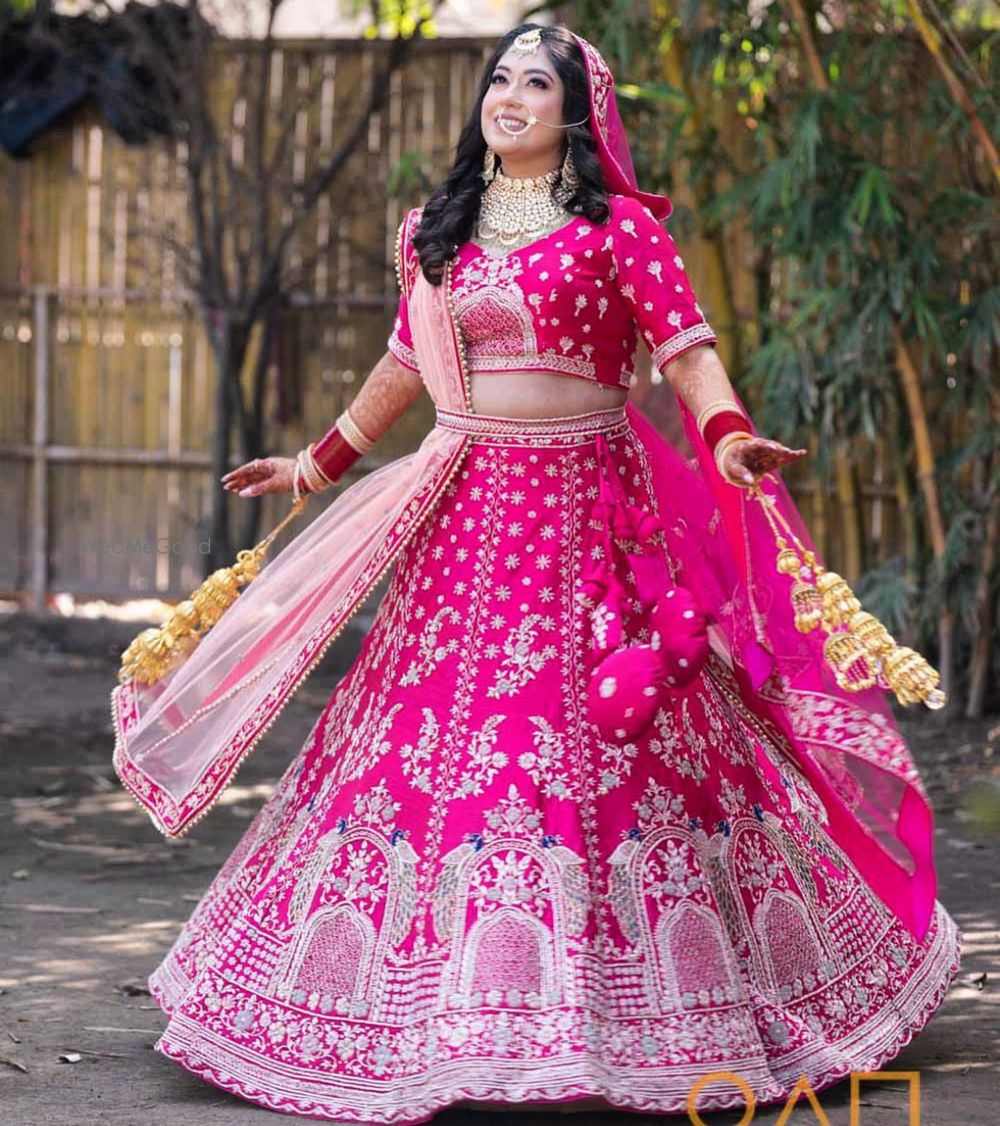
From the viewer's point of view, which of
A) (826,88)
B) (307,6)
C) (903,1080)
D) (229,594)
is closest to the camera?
(903,1080)

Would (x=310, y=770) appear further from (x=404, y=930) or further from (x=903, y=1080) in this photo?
(x=903, y=1080)

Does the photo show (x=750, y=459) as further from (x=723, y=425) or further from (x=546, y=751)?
(x=546, y=751)

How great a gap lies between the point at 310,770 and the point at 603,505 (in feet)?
2.39

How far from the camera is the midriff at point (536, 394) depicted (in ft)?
11.3

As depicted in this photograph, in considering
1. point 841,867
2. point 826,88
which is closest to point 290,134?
point 826,88

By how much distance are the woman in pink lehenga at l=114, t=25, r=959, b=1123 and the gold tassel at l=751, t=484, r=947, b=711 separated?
0.16 m

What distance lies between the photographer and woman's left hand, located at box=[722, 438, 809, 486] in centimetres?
313

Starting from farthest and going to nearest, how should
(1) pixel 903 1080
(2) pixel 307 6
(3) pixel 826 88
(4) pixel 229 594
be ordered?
1. (2) pixel 307 6
2. (3) pixel 826 88
3. (4) pixel 229 594
4. (1) pixel 903 1080

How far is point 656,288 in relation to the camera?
11.0 feet

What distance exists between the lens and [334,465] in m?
3.82

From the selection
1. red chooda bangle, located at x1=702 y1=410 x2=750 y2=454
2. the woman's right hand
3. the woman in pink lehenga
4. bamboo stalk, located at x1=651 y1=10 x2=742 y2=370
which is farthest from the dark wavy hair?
bamboo stalk, located at x1=651 y1=10 x2=742 y2=370

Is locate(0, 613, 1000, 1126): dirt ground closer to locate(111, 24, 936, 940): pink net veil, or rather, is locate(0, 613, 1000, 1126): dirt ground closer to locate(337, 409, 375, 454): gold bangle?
locate(111, 24, 936, 940): pink net veil

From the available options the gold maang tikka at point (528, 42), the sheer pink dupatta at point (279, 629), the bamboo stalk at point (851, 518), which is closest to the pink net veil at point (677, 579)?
the sheer pink dupatta at point (279, 629)

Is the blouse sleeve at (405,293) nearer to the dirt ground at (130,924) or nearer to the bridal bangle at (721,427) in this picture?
the bridal bangle at (721,427)
